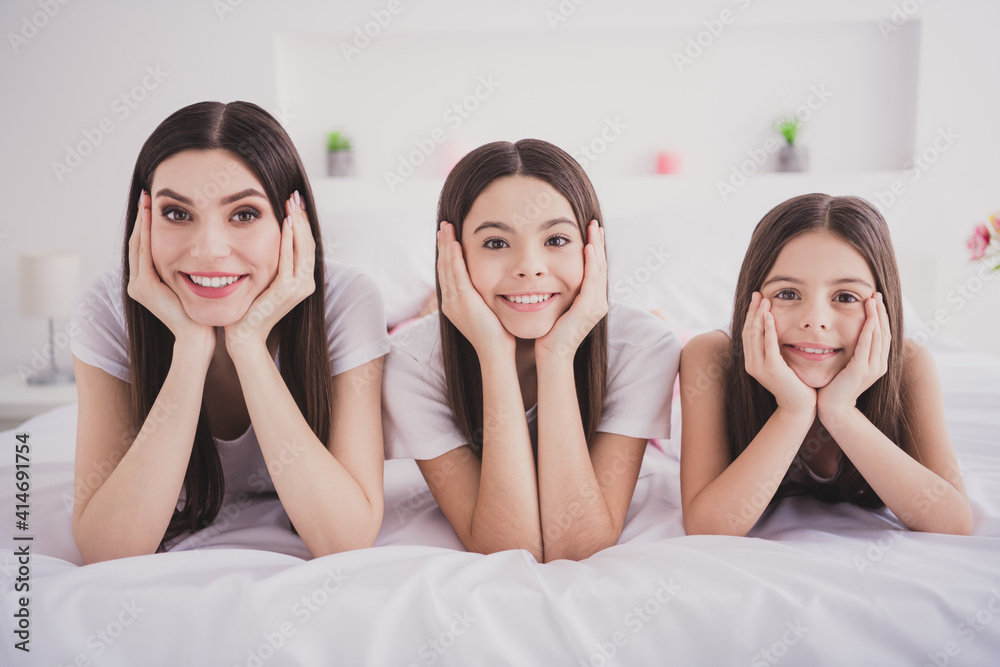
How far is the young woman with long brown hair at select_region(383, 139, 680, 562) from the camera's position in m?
1.21

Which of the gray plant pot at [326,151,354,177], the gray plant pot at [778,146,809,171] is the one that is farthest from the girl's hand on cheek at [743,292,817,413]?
the gray plant pot at [326,151,354,177]

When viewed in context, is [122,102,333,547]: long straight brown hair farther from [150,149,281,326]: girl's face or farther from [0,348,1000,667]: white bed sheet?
[0,348,1000,667]: white bed sheet

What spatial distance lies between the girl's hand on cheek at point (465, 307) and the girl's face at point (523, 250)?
19 millimetres

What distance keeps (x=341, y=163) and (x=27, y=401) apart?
1657 mm

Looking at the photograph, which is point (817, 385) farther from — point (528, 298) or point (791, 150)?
point (791, 150)

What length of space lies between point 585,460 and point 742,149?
2.65 m

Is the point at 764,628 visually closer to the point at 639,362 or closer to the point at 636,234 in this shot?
the point at 639,362

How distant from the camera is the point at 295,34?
3.33 meters

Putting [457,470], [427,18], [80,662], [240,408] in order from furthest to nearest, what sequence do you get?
1. [427,18]
2. [240,408]
3. [457,470]
4. [80,662]

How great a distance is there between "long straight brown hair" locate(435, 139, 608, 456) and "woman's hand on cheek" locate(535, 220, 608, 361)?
4cm

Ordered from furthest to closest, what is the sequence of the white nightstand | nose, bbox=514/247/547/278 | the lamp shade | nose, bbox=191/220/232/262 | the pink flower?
the lamp shade
the white nightstand
the pink flower
nose, bbox=514/247/547/278
nose, bbox=191/220/232/262

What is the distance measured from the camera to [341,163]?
339cm

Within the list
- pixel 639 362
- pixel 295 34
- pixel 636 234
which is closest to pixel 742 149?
pixel 636 234

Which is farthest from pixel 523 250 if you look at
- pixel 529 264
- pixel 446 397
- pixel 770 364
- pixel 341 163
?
pixel 341 163
